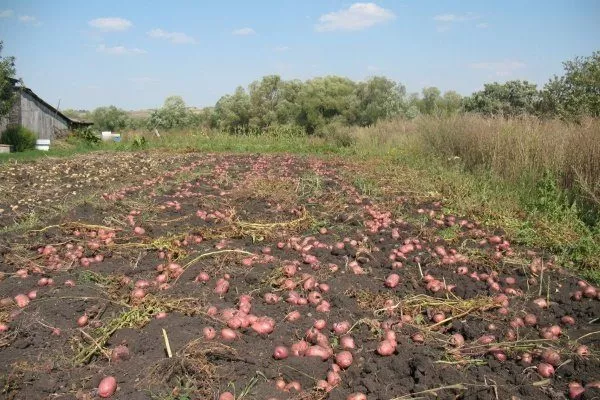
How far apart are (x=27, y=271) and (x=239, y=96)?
88.5 feet

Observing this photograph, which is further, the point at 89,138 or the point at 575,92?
the point at 89,138

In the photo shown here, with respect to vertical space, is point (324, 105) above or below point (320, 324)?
above

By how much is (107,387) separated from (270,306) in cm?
121

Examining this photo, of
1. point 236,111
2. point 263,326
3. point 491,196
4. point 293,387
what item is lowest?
point 293,387

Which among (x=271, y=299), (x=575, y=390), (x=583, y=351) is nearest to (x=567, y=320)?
(x=583, y=351)

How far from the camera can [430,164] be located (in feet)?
31.7

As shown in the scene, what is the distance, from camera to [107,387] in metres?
2.15

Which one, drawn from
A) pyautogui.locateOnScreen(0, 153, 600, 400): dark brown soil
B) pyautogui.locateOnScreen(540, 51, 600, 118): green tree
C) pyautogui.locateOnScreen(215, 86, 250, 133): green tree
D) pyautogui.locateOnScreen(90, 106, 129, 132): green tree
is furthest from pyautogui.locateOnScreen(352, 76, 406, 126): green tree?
pyautogui.locateOnScreen(90, 106, 129, 132): green tree

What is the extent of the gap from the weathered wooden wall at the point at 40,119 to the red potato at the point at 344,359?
83.9ft

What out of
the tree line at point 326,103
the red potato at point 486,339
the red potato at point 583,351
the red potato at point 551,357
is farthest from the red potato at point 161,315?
the tree line at point 326,103

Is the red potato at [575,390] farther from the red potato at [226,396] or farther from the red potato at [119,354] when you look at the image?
the red potato at [119,354]

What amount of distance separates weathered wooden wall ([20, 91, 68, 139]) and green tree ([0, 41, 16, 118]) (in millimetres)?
3463

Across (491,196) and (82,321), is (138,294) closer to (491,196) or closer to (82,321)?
(82,321)

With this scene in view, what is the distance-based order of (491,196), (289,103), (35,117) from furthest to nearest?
(289,103) → (35,117) → (491,196)
